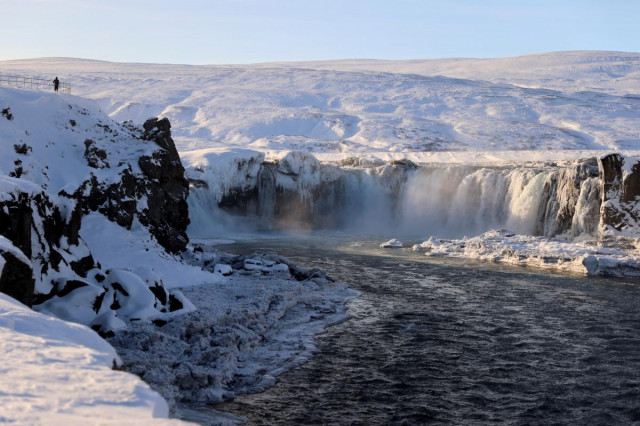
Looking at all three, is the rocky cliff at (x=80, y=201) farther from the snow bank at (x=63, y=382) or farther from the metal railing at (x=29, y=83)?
the metal railing at (x=29, y=83)

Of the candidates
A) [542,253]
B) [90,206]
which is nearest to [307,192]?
[542,253]

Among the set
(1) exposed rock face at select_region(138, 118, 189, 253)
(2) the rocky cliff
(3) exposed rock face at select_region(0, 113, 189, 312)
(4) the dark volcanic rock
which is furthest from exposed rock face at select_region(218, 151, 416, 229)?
(4) the dark volcanic rock

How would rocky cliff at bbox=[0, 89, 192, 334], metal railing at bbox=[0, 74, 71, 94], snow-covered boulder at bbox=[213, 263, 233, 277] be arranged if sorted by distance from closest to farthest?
rocky cliff at bbox=[0, 89, 192, 334], snow-covered boulder at bbox=[213, 263, 233, 277], metal railing at bbox=[0, 74, 71, 94]

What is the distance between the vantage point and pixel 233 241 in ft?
132

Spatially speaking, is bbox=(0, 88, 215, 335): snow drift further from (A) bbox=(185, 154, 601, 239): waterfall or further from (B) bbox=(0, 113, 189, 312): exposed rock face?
(A) bbox=(185, 154, 601, 239): waterfall

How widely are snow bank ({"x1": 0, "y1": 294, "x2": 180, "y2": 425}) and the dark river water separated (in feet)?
13.8

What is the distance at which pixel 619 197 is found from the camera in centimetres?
3238

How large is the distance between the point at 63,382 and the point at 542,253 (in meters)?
26.8

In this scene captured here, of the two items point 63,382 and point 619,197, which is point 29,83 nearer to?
point 619,197

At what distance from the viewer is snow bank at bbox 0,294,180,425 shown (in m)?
5.72

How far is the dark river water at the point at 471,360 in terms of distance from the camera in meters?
11.5

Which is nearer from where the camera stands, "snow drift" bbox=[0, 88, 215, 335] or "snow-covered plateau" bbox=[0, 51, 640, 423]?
"snow-covered plateau" bbox=[0, 51, 640, 423]

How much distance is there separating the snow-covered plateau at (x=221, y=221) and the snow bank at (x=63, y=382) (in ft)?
0.09

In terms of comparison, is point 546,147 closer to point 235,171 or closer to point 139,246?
point 235,171
